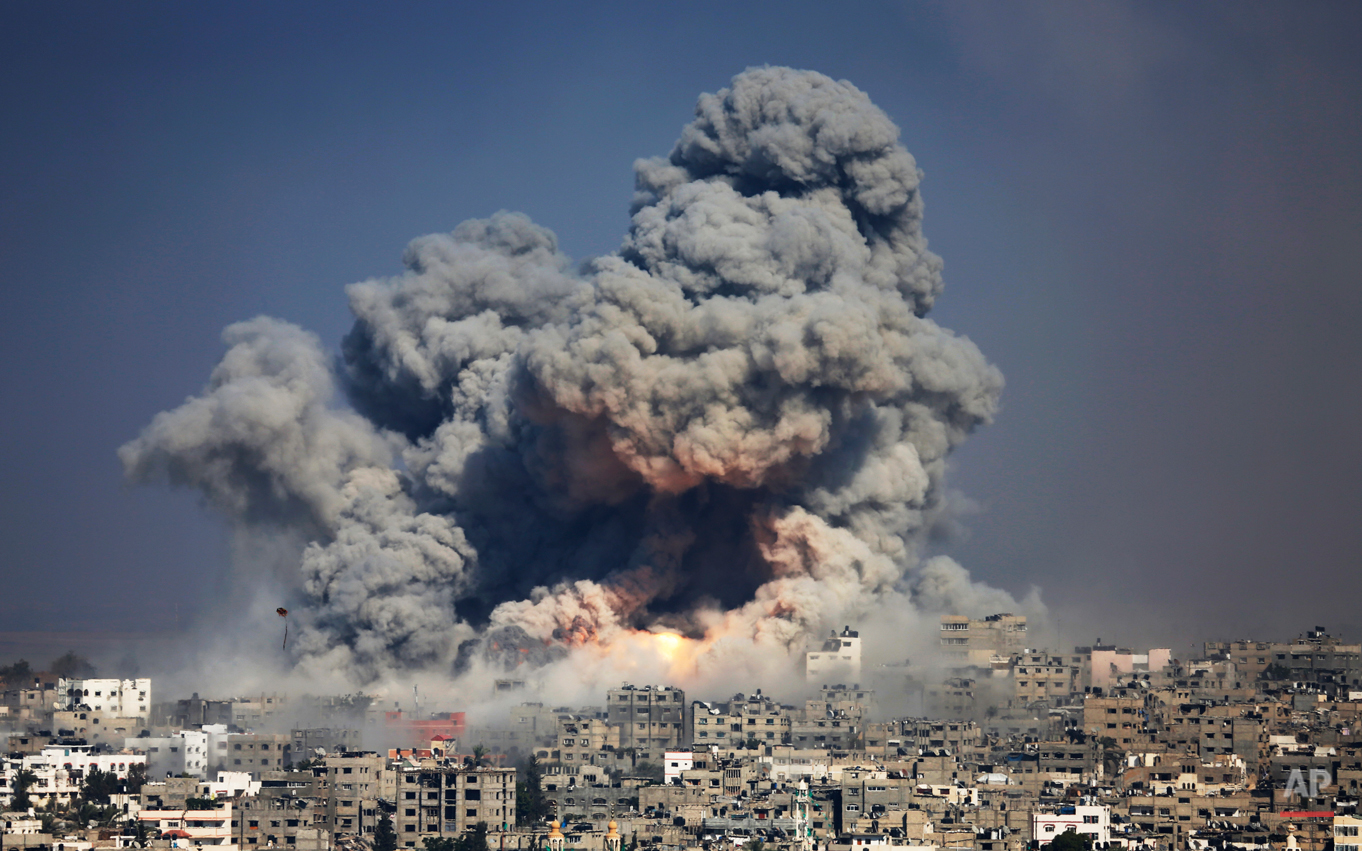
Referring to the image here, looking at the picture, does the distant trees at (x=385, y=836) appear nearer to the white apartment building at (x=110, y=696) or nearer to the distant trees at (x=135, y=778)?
the distant trees at (x=135, y=778)

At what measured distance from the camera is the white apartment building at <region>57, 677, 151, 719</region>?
292 ft

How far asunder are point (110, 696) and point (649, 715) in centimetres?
1852

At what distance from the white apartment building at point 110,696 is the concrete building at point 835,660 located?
805 inches

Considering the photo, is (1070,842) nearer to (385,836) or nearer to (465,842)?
(465,842)

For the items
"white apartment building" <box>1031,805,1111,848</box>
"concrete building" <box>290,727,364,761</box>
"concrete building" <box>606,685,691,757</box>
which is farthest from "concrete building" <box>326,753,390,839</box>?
"white apartment building" <box>1031,805,1111,848</box>

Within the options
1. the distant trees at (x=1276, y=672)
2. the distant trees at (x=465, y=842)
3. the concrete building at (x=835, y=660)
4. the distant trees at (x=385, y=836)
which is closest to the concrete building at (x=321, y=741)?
the distant trees at (x=385, y=836)

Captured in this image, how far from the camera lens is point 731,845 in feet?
204

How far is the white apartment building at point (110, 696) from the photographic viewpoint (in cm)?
8906

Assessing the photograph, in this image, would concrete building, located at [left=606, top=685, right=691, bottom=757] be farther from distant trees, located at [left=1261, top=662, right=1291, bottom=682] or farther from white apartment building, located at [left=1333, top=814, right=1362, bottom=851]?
distant trees, located at [left=1261, top=662, right=1291, bottom=682]

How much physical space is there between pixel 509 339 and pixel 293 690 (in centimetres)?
1314

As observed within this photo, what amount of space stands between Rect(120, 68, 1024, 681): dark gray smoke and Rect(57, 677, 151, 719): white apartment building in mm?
5363

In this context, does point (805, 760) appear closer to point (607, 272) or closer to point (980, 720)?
point (980, 720)

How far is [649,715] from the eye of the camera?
81250 millimetres

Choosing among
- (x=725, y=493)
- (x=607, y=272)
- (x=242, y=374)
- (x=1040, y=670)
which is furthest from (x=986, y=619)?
(x=242, y=374)
